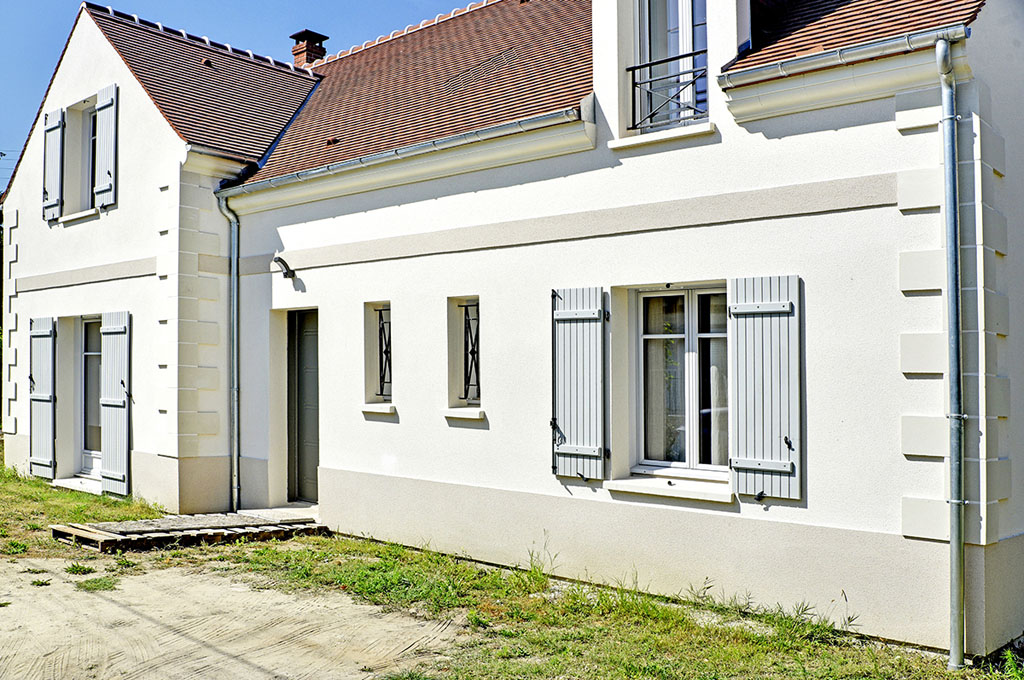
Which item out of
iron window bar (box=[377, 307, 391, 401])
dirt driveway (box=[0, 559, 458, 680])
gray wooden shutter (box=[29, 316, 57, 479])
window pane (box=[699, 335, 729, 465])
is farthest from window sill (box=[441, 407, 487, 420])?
gray wooden shutter (box=[29, 316, 57, 479])

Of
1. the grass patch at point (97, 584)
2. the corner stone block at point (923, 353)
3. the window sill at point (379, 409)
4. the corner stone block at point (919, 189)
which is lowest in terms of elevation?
the grass patch at point (97, 584)

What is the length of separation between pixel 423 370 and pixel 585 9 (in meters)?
4.47

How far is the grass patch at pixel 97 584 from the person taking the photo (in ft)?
24.5

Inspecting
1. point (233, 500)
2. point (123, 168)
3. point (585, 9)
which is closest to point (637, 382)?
point (585, 9)

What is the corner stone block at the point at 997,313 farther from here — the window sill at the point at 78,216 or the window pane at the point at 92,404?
the window pane at the point at 92,404

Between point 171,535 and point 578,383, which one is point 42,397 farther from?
point 578,383

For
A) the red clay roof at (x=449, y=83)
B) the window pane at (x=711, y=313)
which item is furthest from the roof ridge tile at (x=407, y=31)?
the window pane at (x=711, y=313)

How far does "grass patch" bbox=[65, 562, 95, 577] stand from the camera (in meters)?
7.98

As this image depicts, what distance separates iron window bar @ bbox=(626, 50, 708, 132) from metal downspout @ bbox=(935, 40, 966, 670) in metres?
1.97

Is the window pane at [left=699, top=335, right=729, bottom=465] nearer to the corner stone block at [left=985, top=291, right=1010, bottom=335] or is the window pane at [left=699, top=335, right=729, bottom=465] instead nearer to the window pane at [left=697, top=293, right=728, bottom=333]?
the window pane at [left=697, top=293, right=728, bottom=333]

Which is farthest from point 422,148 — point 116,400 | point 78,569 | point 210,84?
point 116,400

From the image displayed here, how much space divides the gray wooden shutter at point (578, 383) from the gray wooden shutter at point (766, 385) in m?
1.19

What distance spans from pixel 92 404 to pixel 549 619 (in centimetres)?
929

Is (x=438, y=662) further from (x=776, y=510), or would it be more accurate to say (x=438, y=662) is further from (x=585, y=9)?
(x=585, y=9)
